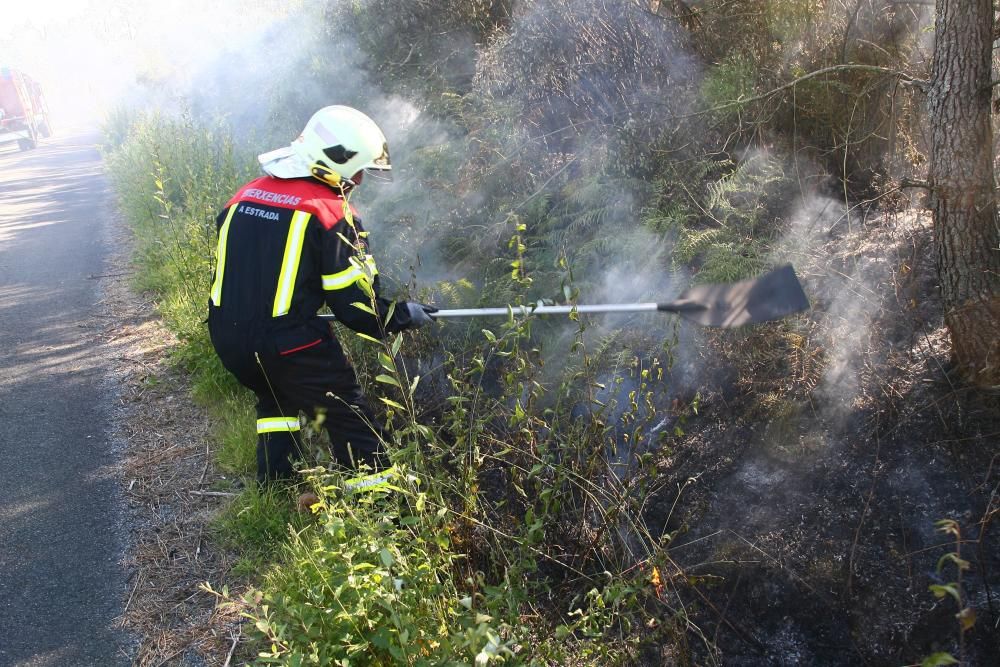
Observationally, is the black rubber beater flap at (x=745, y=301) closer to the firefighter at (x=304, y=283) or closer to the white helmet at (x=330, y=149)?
the firefighter at (x=304, y=283)

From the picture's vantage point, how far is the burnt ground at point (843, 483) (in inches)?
124

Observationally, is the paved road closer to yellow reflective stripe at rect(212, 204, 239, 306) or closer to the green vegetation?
the green vegetation

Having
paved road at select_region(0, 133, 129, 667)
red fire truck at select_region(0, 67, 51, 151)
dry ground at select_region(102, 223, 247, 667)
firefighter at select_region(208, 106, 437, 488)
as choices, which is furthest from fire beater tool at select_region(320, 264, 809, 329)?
red fire truck at select_region(0, 67, 51, 151)

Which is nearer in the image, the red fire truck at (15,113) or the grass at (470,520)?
the grass at (470,520)

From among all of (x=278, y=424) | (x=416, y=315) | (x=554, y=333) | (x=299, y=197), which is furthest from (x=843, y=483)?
(x=299, y=197)

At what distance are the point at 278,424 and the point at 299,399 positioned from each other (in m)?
0.24

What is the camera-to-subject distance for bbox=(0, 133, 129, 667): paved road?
10.3 ft

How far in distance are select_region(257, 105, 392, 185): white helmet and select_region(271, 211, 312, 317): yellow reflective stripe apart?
0.87ft

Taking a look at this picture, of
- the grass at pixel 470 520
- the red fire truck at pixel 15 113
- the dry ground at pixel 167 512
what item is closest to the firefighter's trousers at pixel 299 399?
the grass at pixel 470 520

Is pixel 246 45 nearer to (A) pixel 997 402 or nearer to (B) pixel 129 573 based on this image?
(B) pixel 129 573

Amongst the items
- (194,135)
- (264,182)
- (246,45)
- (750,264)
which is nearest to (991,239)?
(750,264)

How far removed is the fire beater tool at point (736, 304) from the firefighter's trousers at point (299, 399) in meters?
0.29

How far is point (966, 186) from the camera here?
3422 millimetres

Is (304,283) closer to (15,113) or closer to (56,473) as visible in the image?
(56,473)
